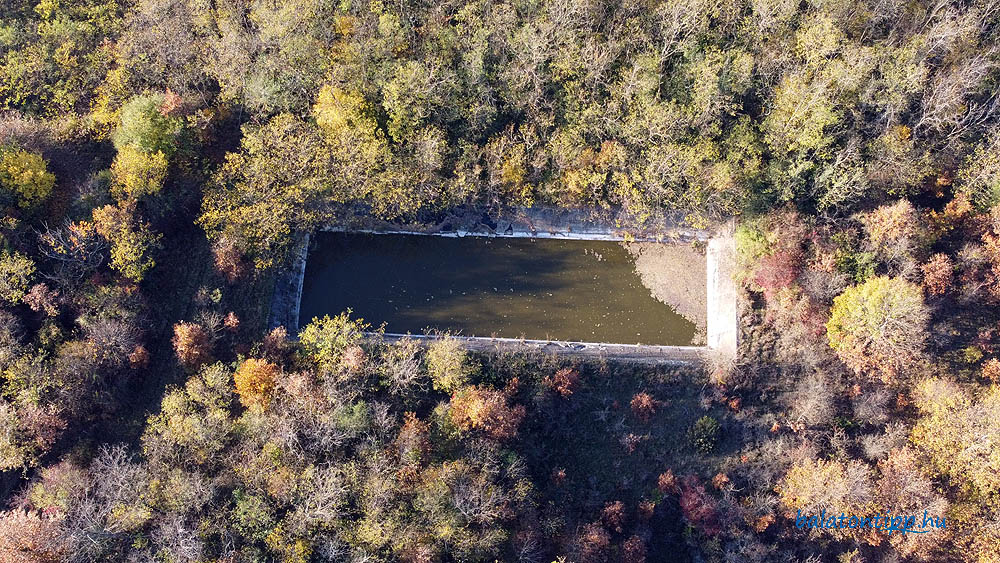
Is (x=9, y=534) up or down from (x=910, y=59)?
down

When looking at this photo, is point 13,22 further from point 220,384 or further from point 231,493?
point 231,493

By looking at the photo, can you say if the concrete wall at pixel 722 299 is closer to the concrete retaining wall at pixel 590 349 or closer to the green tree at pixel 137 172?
the concrete retaining wall at pixel 590 349

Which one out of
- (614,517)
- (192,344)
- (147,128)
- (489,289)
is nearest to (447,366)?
(489,289)

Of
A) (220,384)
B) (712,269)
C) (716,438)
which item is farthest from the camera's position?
(712,269)

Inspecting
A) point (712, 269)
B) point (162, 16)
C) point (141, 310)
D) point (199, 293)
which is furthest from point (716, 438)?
point (162, 16)

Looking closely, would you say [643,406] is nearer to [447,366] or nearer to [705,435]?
[705,435]

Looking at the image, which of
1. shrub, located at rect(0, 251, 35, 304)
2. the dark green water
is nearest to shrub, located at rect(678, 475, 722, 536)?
the dark green water
